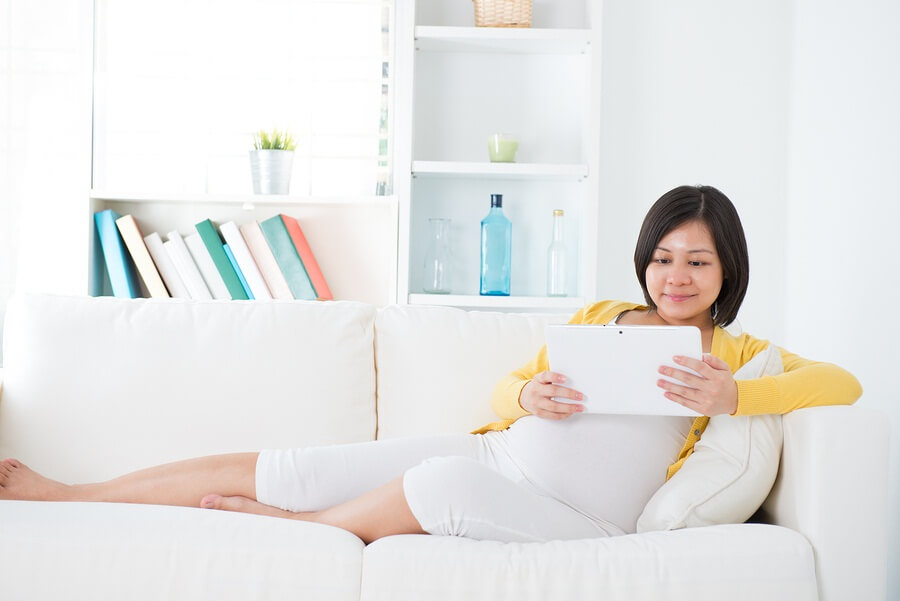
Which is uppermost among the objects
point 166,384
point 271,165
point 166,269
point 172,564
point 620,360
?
point 271,165

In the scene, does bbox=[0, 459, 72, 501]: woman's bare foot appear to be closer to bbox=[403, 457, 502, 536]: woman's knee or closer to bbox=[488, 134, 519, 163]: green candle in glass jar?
bbox=[403, 457, 502, 536]: woman's knee

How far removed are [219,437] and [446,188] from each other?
145 cm

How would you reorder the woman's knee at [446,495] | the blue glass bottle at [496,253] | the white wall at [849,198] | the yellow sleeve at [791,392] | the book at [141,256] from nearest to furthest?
the woman's knee at [446,495], the yellow sleeve at [791,392], the white wall at [849,198], the book at [141,256], the blue glass bottle at [496,253]

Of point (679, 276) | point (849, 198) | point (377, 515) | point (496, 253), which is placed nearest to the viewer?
point (377, 515)

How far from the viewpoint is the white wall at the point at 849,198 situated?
2.26 metres

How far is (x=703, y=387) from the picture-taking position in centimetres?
160

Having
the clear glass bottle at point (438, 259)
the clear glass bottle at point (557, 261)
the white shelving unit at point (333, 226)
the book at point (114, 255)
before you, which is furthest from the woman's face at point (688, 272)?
the book at point (114, 255)

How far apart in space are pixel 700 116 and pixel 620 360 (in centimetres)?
182

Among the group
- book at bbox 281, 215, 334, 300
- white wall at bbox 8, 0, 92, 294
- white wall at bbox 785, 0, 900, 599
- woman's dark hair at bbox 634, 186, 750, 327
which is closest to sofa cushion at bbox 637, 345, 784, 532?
woman's dark hair at bbox 634, 186, 750, 327

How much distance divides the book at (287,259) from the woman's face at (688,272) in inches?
56.7

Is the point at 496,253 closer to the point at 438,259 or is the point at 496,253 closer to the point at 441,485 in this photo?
the point at 438,259

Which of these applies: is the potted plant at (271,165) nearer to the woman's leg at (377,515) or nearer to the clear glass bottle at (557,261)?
the clear glass bottle at (557,261)

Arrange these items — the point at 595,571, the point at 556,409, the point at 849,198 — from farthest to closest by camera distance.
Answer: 1. the point at 849,198
2. the point at 556,409
3. the point at 595,571

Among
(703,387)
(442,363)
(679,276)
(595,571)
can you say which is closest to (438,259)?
(442,363)
